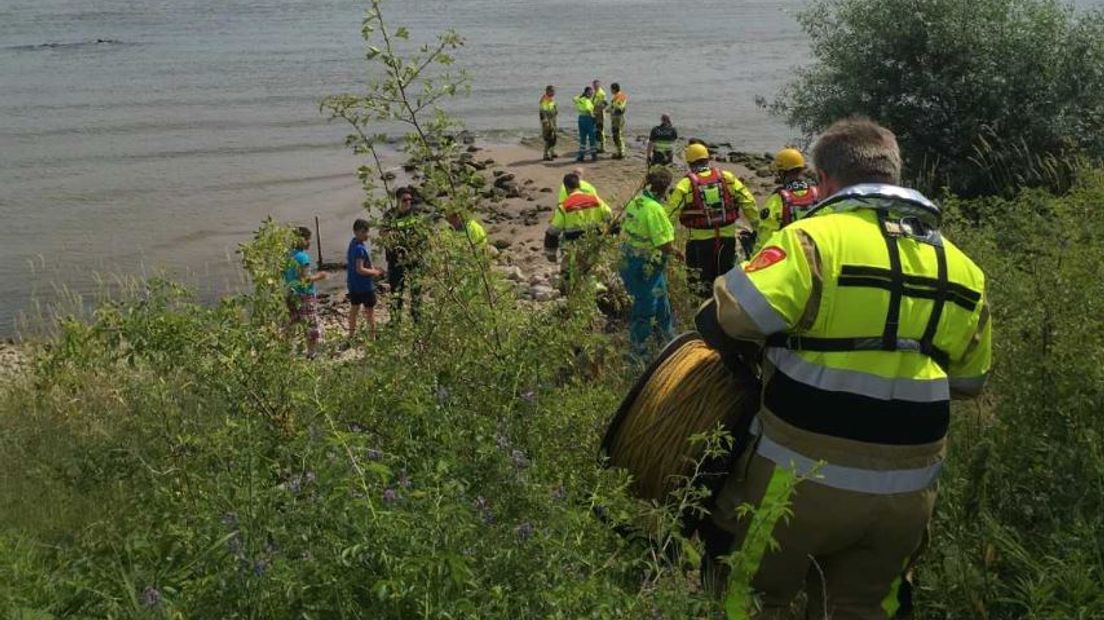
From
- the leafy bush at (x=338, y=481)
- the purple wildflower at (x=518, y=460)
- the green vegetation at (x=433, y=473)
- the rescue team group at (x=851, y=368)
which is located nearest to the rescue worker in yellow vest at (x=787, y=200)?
the green vegetation at (x=433, y=473)

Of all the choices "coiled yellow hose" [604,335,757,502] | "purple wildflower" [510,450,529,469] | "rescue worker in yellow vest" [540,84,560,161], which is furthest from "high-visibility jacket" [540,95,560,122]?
"purple wildflower" [510,450,529,469]

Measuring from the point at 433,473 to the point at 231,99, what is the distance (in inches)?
1375

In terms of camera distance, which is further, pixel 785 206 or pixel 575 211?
pixel 575 211

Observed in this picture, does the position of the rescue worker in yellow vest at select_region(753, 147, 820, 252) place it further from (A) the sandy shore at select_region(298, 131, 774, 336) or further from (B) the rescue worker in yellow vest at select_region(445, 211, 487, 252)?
(A) the sandy shore at select_region(298, 131, 774, 336)

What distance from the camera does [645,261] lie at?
8805 millimetres

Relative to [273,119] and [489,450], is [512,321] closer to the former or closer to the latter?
[489,450]

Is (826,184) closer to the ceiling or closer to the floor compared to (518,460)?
closer to the ceiling

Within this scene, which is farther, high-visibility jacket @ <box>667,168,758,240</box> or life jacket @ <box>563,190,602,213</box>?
life jacket @ <box>563,190,602,213</box>

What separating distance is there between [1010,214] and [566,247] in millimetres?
2698

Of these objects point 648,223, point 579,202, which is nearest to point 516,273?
point 579,202

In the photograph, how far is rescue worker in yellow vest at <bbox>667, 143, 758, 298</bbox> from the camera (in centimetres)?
1100

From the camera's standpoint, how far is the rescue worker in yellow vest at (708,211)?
11000 mm

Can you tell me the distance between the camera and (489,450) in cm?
335

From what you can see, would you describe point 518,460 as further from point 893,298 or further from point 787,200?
point 787,200
